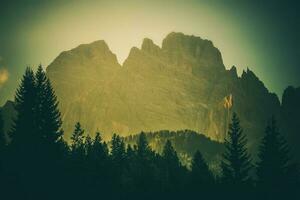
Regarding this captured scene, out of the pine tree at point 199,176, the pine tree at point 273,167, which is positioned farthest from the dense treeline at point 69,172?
the pine tree at point 199,176

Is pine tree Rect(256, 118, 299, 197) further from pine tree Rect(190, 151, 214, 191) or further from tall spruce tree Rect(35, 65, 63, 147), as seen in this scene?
tall spruce tree Rect(35, 65, 63, 147)

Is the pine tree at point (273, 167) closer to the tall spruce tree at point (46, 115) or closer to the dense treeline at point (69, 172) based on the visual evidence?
the dense treeline at point (69, 172)

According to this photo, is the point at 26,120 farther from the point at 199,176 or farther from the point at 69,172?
the point at 199,176

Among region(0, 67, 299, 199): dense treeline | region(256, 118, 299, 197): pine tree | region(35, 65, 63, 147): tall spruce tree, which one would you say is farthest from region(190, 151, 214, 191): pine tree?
region(35, 65, 63, 147): tall spruce tree

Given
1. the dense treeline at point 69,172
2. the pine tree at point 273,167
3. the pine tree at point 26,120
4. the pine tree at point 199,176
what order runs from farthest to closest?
the pine tree at point 199,176 → the pine tree at point 273,167 → the pine tree at point 26,120 → the dense treeline at point 69,172

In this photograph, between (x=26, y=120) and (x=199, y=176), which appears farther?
(x=199, y=176)

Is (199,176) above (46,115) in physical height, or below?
below

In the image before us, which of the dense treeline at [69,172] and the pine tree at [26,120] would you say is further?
the pine tree at [26,120]

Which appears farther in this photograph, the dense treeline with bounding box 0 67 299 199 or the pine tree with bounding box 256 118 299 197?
the pine tree with bounding box 256 118 299 197

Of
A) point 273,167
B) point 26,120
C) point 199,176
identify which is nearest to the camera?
point 26,120

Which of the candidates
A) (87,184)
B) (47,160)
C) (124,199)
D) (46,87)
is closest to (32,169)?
(47,160)

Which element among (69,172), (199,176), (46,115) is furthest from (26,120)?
(199,176)

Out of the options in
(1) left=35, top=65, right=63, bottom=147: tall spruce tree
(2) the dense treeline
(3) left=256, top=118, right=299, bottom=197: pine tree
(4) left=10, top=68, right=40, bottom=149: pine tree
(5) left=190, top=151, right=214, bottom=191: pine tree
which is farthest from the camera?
(5) left=190, top=151, right=214, bottom=191: pine tree

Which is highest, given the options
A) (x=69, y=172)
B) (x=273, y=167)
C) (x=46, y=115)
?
(x=46, y=115)
